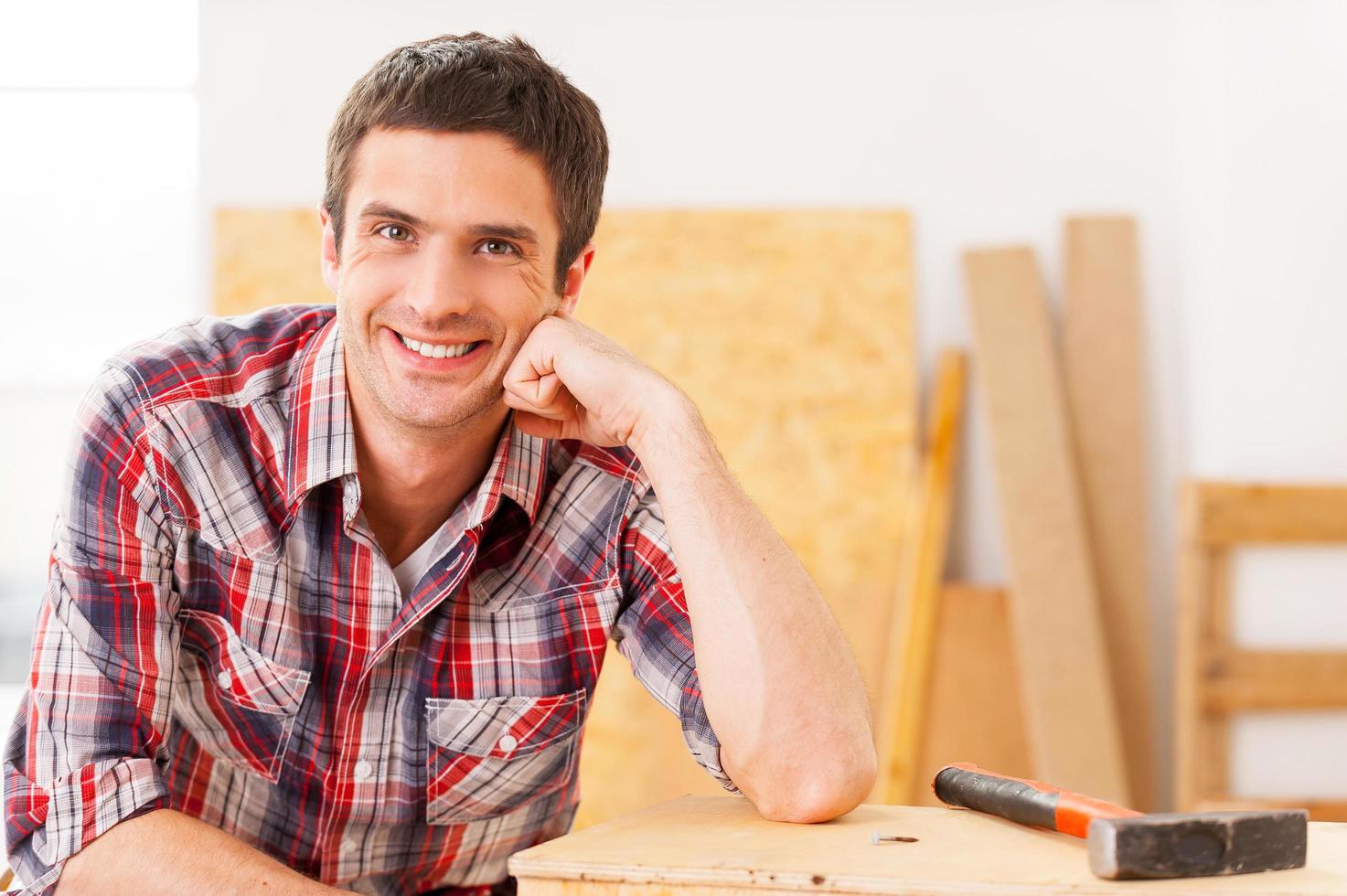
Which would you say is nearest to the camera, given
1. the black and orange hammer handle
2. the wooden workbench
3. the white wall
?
the wooden workbench

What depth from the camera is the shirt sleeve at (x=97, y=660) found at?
125 cm

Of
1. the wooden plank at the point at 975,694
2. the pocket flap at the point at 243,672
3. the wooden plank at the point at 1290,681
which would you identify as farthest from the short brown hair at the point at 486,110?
the wooden plank at the point at 1290,681

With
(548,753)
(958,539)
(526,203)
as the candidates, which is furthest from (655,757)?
(526,203)

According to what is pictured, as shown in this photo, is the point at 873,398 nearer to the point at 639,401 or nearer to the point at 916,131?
the point at 916,131

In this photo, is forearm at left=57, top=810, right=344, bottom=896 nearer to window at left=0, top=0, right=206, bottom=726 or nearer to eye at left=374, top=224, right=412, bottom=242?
eye at left=374, top=224, right=412, bottom=242

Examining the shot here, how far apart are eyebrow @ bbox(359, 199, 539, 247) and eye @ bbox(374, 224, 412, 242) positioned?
0.05 feet

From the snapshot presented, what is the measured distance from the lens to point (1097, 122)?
3764 millimetres

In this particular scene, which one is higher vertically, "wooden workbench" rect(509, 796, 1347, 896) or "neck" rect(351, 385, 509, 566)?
"neck" rect(351, 385, 509, 566)

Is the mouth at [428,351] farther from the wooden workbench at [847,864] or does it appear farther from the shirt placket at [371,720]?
the wooden workbench at [847,864]

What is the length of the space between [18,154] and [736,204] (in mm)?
2095

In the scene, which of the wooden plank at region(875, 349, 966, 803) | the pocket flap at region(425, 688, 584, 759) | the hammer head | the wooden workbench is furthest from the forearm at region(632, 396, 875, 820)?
the wooden plank at region(875, 349, 966, 803)

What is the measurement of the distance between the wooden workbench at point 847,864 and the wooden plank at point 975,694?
2.50m

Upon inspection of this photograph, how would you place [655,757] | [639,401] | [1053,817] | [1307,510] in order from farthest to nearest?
[655,757]
[1307,510]
[639,401]
[1053,817]

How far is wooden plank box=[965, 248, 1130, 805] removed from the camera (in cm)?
341
